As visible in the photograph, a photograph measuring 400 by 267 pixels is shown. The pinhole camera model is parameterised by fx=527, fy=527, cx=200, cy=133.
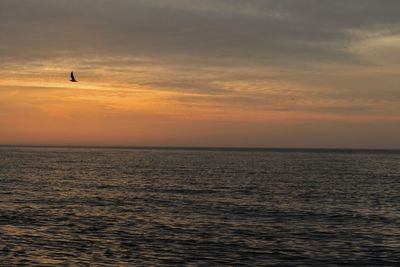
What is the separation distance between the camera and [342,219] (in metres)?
41.0

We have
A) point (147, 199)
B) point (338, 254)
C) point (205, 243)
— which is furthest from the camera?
point (147, 199)

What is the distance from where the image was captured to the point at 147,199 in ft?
177

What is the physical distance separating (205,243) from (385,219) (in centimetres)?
1728

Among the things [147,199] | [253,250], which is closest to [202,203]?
[147,199]

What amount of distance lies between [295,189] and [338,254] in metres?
38.6

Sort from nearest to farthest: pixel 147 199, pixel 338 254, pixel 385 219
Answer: pixel 338 254
pixel 385 219
pixel 147 199

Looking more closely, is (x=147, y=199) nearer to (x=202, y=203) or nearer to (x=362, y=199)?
(x=202, y=203)

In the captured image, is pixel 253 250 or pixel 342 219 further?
pixel 342 219

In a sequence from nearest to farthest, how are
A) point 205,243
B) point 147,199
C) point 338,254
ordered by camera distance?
point 338,254 → point 205,243 → point 147,199

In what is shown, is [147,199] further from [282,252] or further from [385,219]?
[282,252]

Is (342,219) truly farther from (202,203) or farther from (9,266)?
(9,266)

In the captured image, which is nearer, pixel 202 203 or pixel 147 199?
pixel 202 203

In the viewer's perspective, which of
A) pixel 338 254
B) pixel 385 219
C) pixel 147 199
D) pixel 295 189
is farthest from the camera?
pixel 295 189

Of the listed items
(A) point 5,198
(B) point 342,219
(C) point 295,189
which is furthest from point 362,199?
(A) point 5,198
